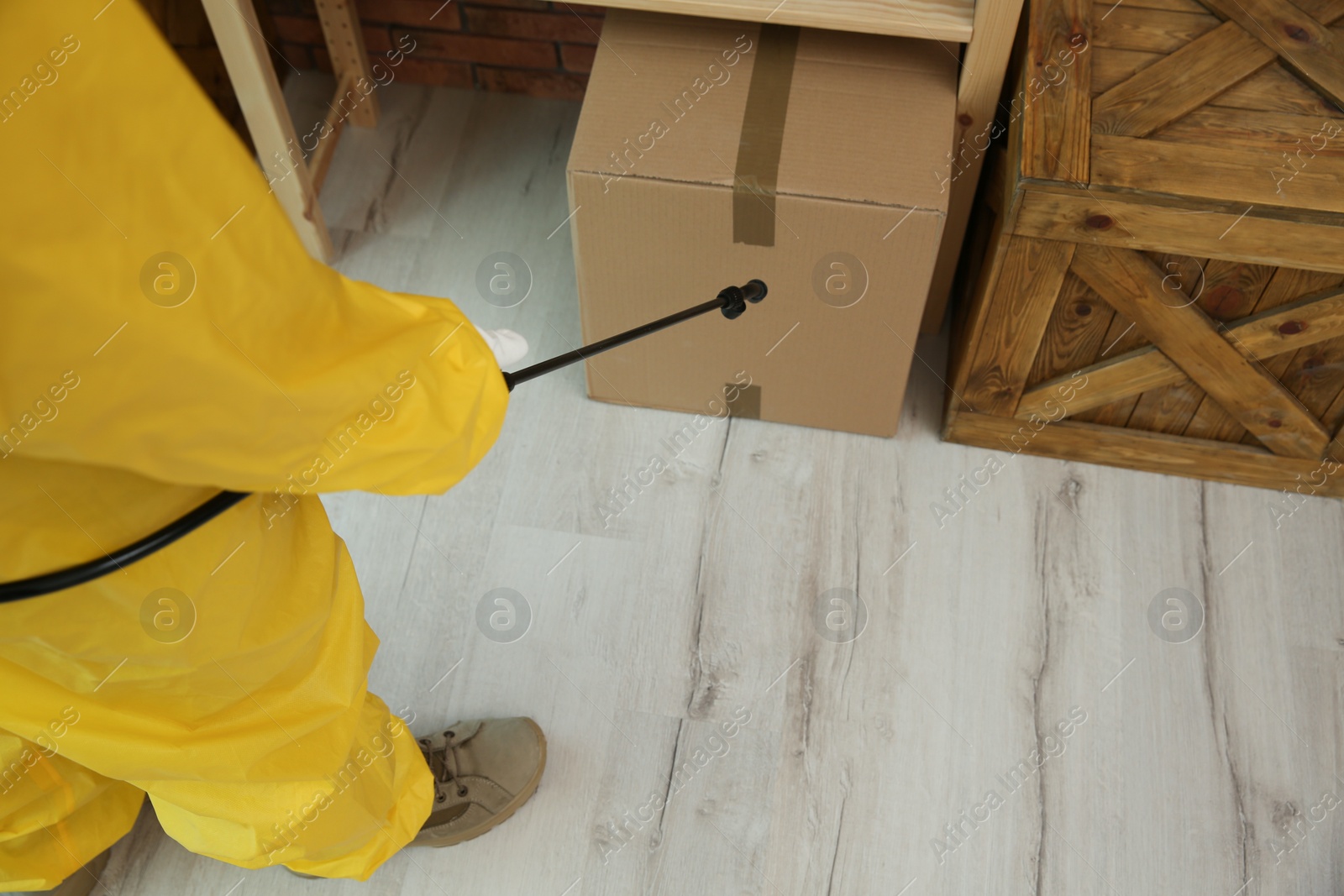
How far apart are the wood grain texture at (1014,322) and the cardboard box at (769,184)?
0.10 m

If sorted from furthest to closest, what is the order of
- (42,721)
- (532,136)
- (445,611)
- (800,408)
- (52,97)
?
1. (532,136)
2. (800,408)
3. (445,611)
4. (42,721)
5. (52,97)

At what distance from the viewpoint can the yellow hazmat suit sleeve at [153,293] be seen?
20.1 inches

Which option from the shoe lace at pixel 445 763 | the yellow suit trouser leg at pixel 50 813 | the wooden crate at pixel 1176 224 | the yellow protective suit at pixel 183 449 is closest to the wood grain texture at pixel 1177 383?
the wooden crate at pixel 1176 224

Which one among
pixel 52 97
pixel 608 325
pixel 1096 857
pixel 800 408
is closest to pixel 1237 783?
pixel 1096 857

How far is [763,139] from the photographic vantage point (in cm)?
135

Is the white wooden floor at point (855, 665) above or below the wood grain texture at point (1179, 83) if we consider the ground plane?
below

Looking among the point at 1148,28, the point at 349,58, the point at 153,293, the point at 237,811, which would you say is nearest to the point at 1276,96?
the point at 1148,28

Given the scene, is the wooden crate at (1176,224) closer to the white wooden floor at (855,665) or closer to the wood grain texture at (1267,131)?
the wood grain texture at (1267,131)

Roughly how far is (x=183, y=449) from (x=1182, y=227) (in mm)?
1136

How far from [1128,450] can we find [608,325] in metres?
0.81

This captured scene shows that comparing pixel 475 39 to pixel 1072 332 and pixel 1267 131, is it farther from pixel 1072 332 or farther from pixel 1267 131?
pixel 1267 131

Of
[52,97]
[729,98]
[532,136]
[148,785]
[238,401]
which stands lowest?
[532,136]

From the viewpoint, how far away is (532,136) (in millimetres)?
2014

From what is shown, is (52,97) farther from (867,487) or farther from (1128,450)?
(1128,450)
